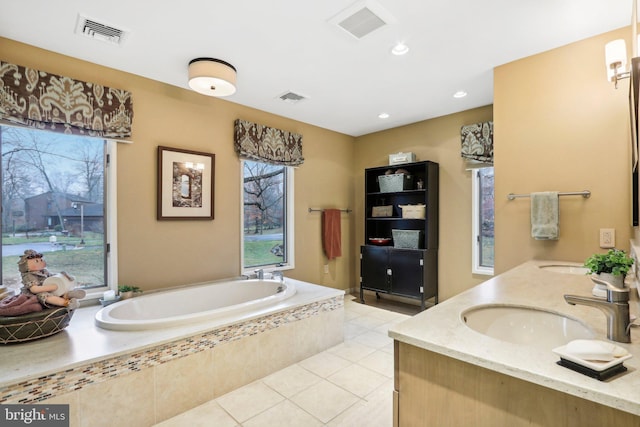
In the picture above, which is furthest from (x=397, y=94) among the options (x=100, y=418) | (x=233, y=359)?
(x=100, y=418)

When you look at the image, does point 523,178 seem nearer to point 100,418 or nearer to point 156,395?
point 156,395

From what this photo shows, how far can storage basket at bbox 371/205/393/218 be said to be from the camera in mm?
4430

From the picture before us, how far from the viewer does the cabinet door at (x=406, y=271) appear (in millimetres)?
3922

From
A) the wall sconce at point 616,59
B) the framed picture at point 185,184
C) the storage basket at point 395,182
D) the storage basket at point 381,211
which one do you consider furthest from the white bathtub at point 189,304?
the wall sconce at point 616,59

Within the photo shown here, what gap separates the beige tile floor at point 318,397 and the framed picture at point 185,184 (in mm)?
1781

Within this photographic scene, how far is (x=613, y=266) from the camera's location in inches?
51.9

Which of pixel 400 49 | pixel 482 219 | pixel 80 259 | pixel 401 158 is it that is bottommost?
pixel 80 259

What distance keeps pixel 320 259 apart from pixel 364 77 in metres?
2.57

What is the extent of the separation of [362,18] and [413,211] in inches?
102

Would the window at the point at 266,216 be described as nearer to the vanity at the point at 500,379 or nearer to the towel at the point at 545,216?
the towel at the point at 545,216

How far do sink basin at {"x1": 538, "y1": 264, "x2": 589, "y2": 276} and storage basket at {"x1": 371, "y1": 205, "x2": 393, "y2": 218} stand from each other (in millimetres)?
2291

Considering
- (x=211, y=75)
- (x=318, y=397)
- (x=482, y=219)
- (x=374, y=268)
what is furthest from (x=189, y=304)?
(x=482, y=219)

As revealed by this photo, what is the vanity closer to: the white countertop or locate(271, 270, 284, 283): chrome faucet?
the white countertop

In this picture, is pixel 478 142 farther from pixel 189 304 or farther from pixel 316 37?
pixel 189 304
